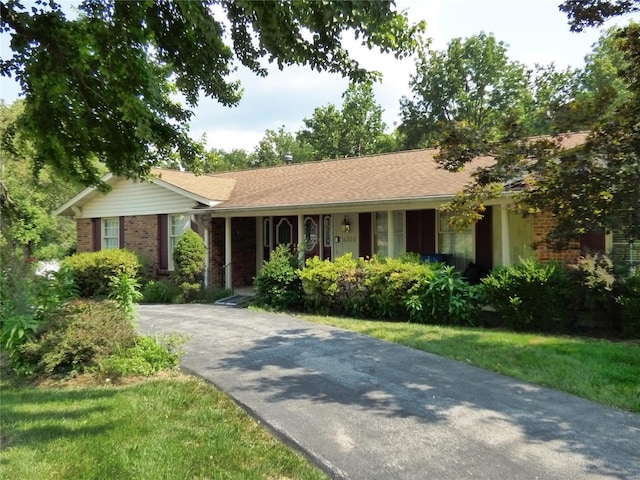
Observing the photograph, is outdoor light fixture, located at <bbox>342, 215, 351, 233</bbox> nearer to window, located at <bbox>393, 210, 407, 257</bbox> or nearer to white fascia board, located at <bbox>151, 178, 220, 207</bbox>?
window, located at <bbox>393, 210, 407, 257</bbox>

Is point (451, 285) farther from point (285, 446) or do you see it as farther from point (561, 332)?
point (285, 446)

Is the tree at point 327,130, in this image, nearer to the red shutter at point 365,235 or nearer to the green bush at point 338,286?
the red shutter at point 365,235

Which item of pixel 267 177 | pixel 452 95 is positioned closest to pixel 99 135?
pixel 267 177

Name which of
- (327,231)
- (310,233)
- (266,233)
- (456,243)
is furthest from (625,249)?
(266,233)

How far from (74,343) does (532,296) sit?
7163mm

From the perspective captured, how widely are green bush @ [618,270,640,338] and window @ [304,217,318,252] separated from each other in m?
8.74

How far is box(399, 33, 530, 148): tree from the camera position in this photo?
122ft

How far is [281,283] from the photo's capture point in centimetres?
1166

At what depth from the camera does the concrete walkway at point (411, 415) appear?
372 cm

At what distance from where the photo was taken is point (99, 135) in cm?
569

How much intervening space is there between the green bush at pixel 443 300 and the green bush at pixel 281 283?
2.87 meters

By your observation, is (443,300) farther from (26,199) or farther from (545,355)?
(26,199)

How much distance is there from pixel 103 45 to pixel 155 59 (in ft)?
2.79

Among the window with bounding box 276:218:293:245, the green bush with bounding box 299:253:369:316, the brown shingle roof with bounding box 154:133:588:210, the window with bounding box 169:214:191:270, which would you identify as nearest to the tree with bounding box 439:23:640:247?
the brown shingle roof with bounding box 154:133:588:210
